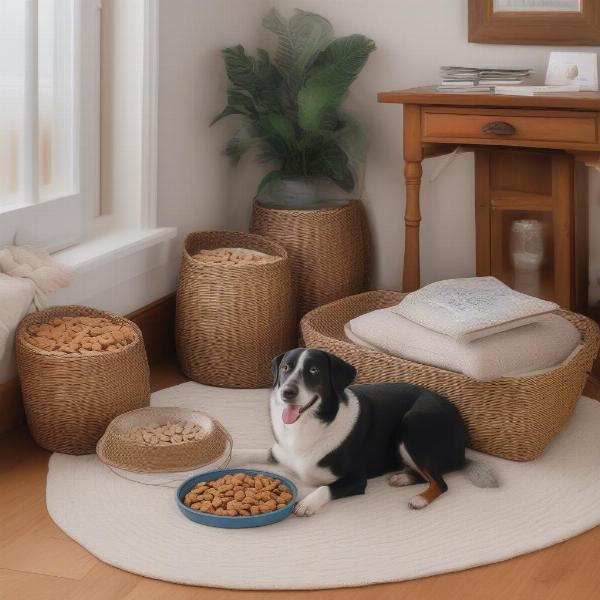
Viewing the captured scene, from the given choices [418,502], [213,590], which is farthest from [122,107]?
[213,590]

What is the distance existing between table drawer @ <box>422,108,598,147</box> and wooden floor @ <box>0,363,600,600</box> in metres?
1.15

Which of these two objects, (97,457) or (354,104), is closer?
(97,457)

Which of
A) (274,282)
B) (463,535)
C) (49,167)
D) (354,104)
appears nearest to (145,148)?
(49,167)

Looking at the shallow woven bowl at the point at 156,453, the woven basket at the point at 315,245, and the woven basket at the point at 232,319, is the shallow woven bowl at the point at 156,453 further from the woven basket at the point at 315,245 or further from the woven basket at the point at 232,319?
the woven basket at the point at 315,245

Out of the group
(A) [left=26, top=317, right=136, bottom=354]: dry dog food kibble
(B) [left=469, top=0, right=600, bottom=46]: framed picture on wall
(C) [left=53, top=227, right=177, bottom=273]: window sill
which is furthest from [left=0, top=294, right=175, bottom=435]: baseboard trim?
(B) [left=469, top=0, right=600, bottom=46]: framed picture on wall

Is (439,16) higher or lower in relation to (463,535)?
higher

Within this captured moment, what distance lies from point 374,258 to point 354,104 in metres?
0.52

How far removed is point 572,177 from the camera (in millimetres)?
3234

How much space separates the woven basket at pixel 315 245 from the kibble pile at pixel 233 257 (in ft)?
0.47

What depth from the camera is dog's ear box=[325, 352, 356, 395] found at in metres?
2.34

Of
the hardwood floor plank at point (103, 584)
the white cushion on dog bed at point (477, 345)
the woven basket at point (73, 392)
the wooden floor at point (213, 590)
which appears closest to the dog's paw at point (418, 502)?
the wooden floor at point (213, 590)

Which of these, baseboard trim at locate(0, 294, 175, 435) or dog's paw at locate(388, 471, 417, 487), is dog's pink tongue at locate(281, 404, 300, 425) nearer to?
dog's paw at locate(388, 471, 417, 487)

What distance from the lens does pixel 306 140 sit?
3488 millimetres

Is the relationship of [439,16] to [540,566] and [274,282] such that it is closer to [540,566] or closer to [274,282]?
[274,282]
